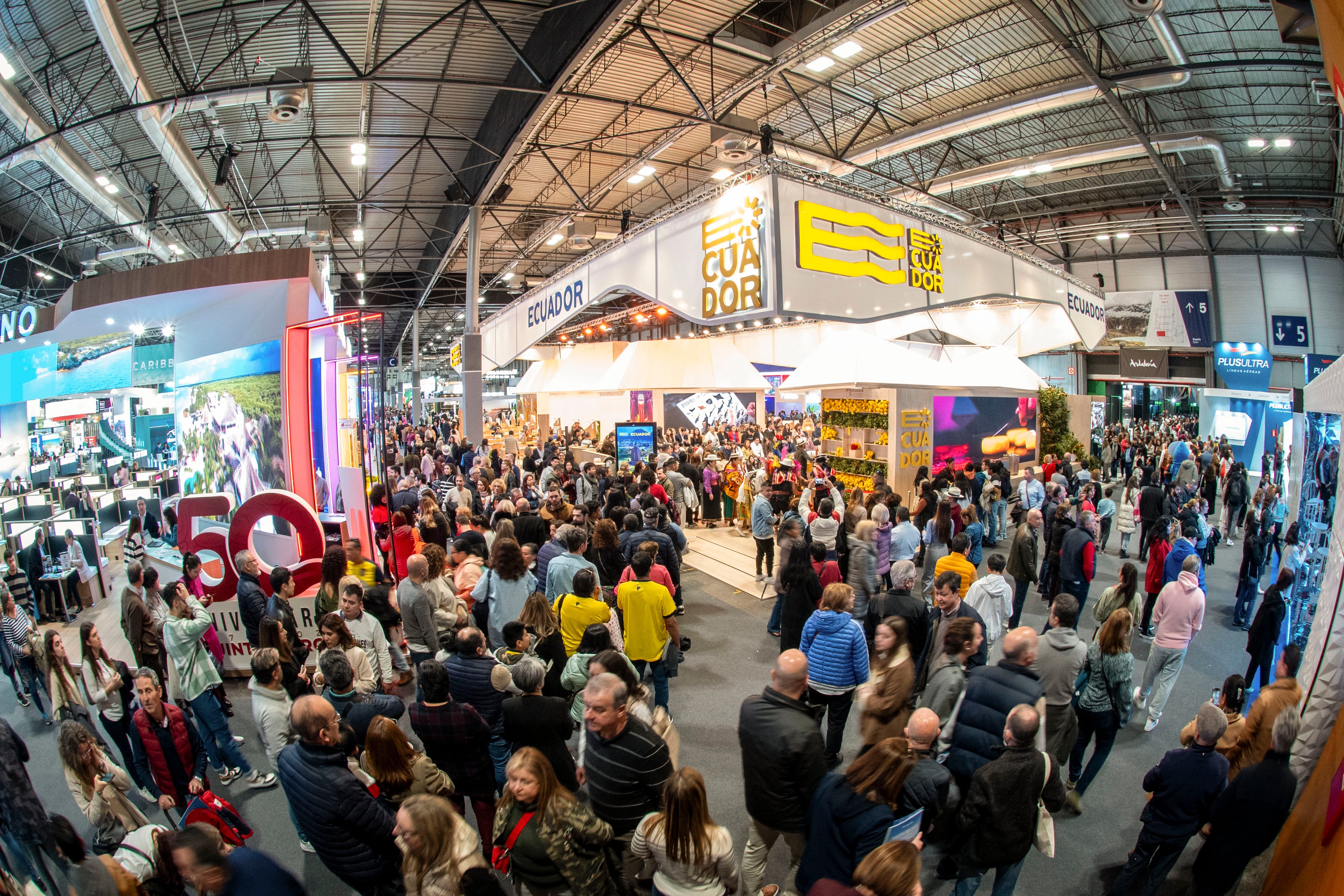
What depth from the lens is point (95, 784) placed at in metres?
2.67

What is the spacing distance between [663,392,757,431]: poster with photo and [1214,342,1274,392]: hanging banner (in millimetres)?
13667

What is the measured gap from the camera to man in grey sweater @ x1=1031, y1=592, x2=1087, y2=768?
325cm

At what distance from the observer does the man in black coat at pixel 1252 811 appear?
2.40m

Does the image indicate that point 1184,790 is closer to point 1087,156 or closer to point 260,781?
point 260,781

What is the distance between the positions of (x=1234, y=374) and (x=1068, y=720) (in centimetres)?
2037

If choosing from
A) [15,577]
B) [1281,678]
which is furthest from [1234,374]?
[15,577]

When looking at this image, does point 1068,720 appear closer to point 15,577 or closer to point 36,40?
point 15,577

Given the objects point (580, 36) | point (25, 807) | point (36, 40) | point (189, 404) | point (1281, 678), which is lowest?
point (1281, 678)

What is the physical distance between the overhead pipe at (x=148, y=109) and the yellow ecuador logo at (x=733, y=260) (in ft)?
18.5

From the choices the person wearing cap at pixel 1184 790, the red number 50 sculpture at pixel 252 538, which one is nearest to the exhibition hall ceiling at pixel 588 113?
the red number 50 sculpture at pixel 252 538

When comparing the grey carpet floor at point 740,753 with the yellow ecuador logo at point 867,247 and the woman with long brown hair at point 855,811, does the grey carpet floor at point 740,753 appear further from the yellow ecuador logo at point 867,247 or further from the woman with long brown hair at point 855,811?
the yellow ecuador logo at point 867,247

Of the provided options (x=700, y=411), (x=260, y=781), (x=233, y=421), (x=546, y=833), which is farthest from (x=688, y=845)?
(x=700, y=411)

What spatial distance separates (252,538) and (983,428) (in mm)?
11451

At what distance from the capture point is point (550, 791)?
211cm
